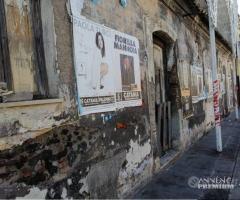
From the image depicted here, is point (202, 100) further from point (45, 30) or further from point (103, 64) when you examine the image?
point (45, 30)

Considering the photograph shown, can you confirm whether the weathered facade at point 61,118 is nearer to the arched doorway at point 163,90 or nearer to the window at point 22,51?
the window at point 22,51

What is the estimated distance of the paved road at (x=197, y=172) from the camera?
18.4ft

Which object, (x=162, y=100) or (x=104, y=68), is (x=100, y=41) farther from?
(x=162, y=100)

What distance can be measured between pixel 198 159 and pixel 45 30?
5.03 m

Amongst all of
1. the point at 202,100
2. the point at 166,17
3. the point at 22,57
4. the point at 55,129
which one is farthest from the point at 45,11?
the point at 202,100

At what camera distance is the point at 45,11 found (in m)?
3.91


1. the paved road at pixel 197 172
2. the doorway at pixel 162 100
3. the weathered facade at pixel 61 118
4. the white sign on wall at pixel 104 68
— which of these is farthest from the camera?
the doorway at pixel 162 100

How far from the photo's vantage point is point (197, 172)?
6.89m

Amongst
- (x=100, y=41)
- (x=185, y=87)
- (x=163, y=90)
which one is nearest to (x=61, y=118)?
(x=100, y=41)

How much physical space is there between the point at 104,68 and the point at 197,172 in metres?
2.96

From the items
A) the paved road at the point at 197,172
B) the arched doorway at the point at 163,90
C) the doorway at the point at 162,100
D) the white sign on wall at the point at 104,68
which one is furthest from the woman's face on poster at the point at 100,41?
the doorway at the point at 162,100

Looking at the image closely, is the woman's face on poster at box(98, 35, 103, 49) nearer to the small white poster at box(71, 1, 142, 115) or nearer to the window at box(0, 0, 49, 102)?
the small white poster at box(71, 1, 142, 115)

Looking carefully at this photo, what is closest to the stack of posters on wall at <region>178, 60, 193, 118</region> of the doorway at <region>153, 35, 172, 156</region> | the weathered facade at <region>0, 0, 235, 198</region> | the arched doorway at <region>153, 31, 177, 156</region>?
the arched doorway at <region>153, 31, 177, 156</region>

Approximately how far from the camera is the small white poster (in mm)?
4344
